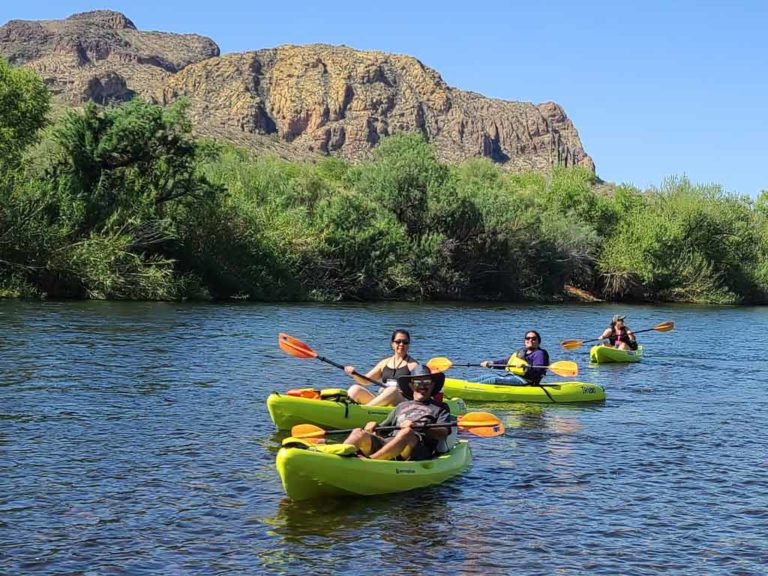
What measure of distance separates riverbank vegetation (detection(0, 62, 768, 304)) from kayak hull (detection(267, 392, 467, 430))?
22.0m

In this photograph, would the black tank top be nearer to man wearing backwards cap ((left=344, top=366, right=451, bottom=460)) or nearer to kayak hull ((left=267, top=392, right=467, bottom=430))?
kayak hull ((left=267, top=392, right=467, bottom=430))

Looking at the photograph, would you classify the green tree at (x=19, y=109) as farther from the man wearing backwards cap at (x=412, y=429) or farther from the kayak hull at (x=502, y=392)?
the man wearing backwards cap at (x=412, y=429)

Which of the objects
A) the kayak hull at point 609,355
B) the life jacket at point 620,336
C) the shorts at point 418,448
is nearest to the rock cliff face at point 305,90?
the life jacket at point 620,336

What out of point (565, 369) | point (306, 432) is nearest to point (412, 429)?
point (306, 432)

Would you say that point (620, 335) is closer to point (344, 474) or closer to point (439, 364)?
point (439, 364)

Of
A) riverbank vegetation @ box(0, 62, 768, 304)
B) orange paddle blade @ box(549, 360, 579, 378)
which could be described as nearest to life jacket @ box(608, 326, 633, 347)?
orange paddle blade @ box(549, 360, 579, 378)

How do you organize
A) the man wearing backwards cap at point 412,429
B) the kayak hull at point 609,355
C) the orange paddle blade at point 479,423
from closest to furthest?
the man wearing backwards cap at point 412,429
the orange paddle blade at point 479,423
the kayak hull at point 609,355

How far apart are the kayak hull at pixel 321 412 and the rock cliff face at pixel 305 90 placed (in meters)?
148

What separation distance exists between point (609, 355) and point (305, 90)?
537 feet

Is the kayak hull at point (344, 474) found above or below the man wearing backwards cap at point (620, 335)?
below

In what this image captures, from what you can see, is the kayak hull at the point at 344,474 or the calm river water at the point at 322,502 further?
the kayak hull at the point at 344,474

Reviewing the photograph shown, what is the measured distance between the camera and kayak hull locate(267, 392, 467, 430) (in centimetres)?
1253

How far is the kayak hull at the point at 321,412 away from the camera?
1253 centimetres

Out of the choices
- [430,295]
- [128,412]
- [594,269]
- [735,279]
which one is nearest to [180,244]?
[430,295]
